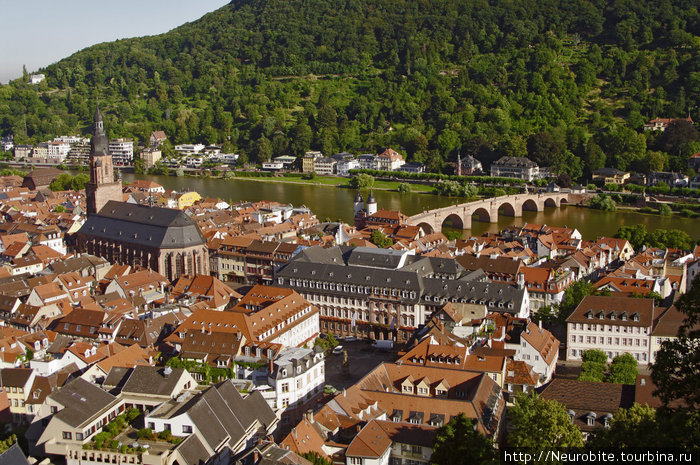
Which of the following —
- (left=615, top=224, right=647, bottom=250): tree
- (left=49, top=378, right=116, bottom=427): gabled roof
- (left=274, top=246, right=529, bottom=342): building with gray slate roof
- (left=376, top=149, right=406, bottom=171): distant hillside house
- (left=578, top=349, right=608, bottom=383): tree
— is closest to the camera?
(left=49, top=378, right=116, bottom=427): gabled roof

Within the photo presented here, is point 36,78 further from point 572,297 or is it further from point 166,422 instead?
point 166,422

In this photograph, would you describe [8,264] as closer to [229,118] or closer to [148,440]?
[148,440]

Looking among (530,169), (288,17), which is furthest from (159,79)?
(530,169)

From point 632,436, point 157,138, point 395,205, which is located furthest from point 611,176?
point 632,436

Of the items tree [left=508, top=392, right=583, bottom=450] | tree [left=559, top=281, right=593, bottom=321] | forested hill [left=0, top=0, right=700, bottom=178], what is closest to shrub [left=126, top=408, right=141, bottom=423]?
tree [left=508, top=392, right=583, bottom=450]

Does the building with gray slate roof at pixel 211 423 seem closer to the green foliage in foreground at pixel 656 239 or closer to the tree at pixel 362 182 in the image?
the green foliage in foreground at pixel 656 239

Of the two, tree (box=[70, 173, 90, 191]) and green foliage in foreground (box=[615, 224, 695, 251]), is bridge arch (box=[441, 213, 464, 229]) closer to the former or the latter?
green foliage in foreground (box=[615, 224, 695, 251])

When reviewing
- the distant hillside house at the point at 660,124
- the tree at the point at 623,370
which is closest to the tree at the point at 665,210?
the distant hillside house at the point at 660,124
